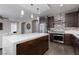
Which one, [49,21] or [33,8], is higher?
[33,8]

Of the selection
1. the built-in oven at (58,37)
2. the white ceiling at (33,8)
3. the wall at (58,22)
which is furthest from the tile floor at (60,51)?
the white ceiling at (33,8)

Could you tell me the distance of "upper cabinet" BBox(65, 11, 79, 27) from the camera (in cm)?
401

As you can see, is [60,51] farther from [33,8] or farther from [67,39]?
[33,8]

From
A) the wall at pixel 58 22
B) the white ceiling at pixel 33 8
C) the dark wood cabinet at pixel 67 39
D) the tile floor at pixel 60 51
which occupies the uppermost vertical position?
the white ceiling at pixel 33 8

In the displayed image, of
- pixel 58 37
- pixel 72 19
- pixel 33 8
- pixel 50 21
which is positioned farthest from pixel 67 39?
pixel 33 8

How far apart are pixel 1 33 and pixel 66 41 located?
3137 millimetres

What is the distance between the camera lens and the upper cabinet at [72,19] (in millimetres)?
4012

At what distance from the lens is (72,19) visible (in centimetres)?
421

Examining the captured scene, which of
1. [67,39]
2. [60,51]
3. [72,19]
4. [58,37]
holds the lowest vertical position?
[60,51]

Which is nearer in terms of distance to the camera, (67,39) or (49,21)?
(49,21)

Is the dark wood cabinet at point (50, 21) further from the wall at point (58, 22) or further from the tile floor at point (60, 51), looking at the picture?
the tile floor at point (60, 51)

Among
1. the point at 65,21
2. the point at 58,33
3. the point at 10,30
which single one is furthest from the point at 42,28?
the point at 10,30

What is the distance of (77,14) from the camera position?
13.0 feet
